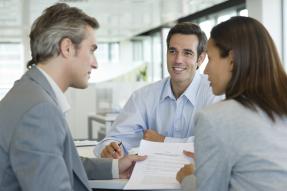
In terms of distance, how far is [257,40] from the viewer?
52.6 inches

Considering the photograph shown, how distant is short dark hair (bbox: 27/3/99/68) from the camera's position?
4.97 ft

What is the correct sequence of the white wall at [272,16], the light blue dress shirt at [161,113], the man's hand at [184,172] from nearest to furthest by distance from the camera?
the man's hand at [184,172] → the light blue dress shirt at [161,113] → the white wall at [272,16]

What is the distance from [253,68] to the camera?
4.31 ft

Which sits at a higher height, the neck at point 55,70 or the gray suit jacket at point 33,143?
the neck at point 55,70

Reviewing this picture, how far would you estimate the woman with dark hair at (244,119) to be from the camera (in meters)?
1.23

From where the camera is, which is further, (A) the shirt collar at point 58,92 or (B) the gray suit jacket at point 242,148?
(A) the shirt collar at point 58,92

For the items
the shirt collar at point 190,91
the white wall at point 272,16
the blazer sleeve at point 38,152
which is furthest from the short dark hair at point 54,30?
the white wall at point 272,16

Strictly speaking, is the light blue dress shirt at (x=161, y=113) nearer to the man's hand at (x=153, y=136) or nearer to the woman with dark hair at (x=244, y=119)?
the man's hand at (x=153, y=136)

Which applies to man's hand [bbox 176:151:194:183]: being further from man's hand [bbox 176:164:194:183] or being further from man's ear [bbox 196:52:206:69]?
man's ear [bbox 196:52:206:69]

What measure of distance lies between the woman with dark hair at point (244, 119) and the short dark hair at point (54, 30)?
0.46m

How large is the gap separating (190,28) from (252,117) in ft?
4.04

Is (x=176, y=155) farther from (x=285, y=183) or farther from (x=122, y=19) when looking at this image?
(x=122, y=19)

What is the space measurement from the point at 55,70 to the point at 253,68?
2.10 ft

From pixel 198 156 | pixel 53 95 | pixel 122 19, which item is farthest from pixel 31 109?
pixel 122 19
